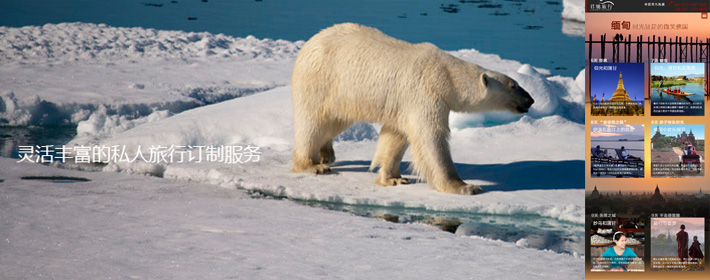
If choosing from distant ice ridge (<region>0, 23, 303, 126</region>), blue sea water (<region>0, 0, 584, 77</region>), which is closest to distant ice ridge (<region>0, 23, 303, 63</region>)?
distant ice ridge (<region>0, 23, 303, 126</region>)

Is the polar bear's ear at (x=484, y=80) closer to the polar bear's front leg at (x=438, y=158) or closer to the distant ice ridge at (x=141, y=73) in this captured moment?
the polar bear's front leg at (x=438, y=158)

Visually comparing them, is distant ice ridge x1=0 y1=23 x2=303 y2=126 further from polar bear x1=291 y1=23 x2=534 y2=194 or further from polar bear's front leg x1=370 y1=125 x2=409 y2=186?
polar bear's front leg x1=370 y1=125 x2=409 y2=186

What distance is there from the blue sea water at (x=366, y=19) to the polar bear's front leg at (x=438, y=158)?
875 centimetres

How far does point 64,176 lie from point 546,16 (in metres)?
16.9

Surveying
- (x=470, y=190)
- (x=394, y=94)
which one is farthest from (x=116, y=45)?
(x=470, y=190)

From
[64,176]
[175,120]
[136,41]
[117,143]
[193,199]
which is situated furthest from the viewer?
[136,41]

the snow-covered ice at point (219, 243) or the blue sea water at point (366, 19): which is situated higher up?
the blue sea water at point (366, 19)

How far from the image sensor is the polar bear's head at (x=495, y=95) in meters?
6.68

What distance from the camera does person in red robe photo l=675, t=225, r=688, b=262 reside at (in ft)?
13.6

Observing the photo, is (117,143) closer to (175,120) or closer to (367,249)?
(175,120)

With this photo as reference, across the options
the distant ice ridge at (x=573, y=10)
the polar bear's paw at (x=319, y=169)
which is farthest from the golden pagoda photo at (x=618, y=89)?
the distant ice ridge at (x=573, y=10)

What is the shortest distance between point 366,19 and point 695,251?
1576cm

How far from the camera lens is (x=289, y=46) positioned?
15.2 m

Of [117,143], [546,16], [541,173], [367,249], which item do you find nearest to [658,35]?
[367,249]
